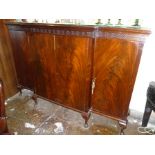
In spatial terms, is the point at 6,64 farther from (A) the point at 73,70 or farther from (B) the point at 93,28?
(B) the point at 93,28

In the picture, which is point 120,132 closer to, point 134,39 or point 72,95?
point 72,95

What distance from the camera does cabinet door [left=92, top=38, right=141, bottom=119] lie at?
146cm

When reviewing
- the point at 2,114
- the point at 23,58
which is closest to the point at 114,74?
the point at 2,114

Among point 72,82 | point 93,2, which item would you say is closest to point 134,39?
point 93,2

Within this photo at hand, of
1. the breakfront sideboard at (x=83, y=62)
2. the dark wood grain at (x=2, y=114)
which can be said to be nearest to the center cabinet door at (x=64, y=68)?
the breakfront sideboard at (x=83, y=62)

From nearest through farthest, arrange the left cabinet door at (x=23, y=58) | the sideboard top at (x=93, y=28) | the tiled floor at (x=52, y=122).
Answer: the sideboard top at (x=93, y=28) → the tiled floor at (x=52, y=122) → the left cabinet door at (x=23, y=58)

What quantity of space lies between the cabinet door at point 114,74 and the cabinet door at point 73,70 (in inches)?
4.4

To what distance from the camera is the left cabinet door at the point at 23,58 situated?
6.93 ft

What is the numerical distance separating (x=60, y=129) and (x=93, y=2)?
64.2 inches

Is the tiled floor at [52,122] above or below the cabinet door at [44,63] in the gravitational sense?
below

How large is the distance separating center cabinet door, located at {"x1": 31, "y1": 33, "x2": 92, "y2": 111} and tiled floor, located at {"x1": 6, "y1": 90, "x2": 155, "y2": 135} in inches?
10.7

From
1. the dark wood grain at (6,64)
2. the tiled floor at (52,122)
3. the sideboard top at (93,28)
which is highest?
the sideboard top at (93,28)

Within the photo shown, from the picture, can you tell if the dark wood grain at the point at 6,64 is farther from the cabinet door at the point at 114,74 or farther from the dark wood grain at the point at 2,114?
the cabinet door at the point at 114,74
